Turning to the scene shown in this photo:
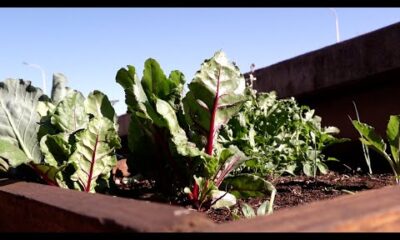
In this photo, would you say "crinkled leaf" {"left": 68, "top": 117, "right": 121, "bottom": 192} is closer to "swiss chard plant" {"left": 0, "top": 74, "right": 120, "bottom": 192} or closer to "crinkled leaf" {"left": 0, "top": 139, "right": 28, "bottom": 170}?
"swiss chard plant" {"left": 0, "top": 74, "right": 120, "bottom": 192}

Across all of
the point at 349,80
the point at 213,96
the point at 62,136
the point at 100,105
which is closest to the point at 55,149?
the point at 62,136

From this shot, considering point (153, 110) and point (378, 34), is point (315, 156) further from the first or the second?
point (153, 110)

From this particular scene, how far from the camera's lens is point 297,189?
1.79 meters

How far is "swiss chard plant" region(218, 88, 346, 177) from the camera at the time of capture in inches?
79.4

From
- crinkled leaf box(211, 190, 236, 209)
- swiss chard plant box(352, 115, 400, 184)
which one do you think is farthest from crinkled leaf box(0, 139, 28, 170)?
swiss chard plant box(352, 115, 400, 184)

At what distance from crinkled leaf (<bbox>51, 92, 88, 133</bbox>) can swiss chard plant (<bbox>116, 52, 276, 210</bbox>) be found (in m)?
0.19

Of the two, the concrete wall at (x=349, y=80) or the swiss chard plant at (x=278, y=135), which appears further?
the concrete wall at (x=349, y=80)

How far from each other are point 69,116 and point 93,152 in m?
0.22

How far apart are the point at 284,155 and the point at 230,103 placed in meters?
0.73

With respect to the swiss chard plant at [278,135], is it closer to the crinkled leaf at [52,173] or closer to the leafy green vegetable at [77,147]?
the leafy green vegetable at [77,147]

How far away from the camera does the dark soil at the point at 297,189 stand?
145cm

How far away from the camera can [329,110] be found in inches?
111

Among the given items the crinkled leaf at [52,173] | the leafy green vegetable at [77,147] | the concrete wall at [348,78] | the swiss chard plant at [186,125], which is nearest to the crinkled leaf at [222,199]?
the swiss chard plant at [186,125]

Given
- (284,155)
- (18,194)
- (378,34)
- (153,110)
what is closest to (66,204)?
(18,194)
